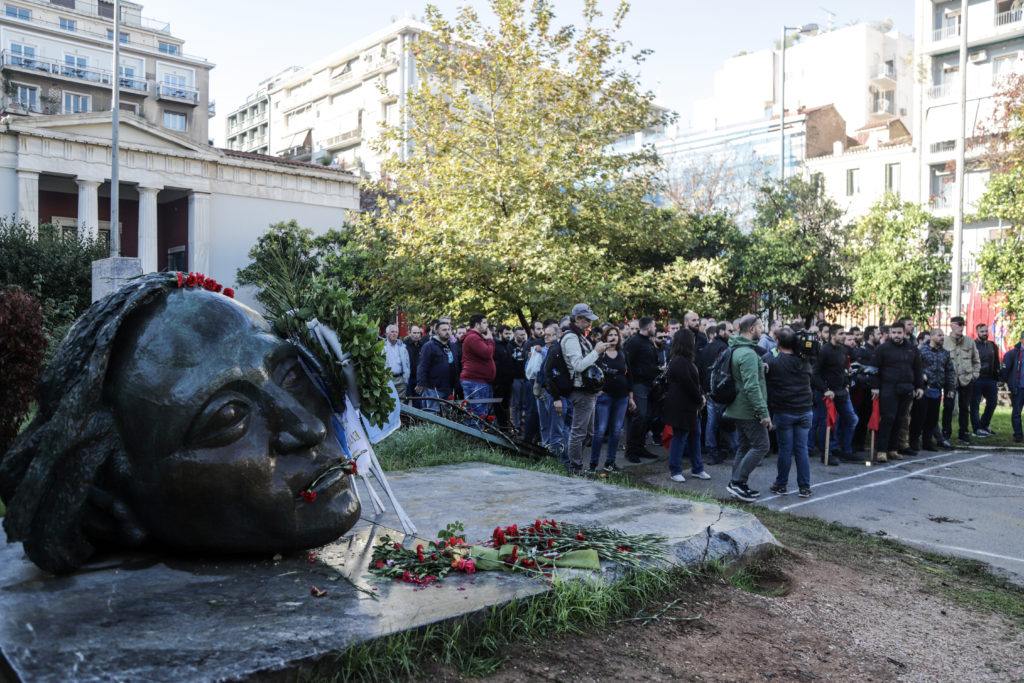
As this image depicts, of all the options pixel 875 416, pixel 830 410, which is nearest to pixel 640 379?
pixel 830 410

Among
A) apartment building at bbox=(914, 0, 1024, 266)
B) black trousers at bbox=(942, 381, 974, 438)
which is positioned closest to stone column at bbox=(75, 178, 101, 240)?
black trousers at bbox=(942, 381, 974, 438)

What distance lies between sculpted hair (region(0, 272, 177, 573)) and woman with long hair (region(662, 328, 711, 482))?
654 cm

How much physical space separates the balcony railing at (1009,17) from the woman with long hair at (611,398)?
32326 mm

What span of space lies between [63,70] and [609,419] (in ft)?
184

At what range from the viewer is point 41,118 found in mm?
28703

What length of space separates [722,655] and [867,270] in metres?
22.0

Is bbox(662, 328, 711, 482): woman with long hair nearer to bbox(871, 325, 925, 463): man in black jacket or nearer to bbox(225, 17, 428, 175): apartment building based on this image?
bbox(871, 325, 925, 463): man in black jacket

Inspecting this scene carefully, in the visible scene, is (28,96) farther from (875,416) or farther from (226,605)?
(226,605)

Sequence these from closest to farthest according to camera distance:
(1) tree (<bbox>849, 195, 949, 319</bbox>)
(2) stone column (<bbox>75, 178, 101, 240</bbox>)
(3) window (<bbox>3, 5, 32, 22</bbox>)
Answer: (1) tree (<bbox>849, 195, 949, 319</bbox>), (2) stone column (<bbox>75, 178, 101, 240</bbox>), (3) window (<bbox>3, 5, 32, 22</bbox>)

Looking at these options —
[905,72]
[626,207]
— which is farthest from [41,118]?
[905,72]

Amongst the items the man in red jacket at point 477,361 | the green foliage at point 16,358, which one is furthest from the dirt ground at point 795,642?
the man in red jacket at point 477,361

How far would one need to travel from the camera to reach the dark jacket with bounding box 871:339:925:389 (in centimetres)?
1111

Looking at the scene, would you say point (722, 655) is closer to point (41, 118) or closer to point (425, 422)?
point (425, 422)

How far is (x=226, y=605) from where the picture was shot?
3.49 m
